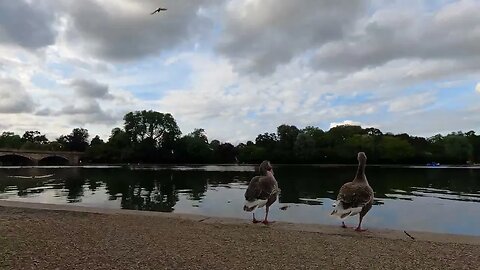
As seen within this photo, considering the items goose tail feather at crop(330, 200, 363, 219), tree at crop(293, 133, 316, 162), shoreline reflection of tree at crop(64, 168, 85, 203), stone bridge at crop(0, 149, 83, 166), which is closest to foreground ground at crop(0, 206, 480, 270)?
goose tail feather at crop(330, 200, 363, 219)

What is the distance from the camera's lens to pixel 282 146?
138 m

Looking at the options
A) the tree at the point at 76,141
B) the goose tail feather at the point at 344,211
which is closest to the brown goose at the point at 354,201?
the goose tail feather at the point at 344,211

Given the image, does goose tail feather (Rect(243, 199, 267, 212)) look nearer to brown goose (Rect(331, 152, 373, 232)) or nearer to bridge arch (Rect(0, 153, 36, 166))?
brown goose (Rect(331, 152, 373, 232))

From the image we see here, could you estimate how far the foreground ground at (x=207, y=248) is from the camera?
657 centimetres

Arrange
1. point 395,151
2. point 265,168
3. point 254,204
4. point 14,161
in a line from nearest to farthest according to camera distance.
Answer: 1. point 254,204
2. point 265,168
3. point 395,151
4. point 14,161

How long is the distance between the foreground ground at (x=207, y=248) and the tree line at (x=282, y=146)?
4801 inches

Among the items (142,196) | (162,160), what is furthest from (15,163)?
(142,196)

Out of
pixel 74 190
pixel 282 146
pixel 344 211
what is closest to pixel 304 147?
pixel 282 146

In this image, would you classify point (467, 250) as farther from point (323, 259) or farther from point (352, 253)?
point (323, 259)

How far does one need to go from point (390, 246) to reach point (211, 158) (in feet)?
481

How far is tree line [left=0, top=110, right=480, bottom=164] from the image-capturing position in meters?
133

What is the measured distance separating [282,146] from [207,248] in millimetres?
131671

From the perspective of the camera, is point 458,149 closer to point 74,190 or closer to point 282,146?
point 282,146

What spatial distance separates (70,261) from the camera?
21.8ft
